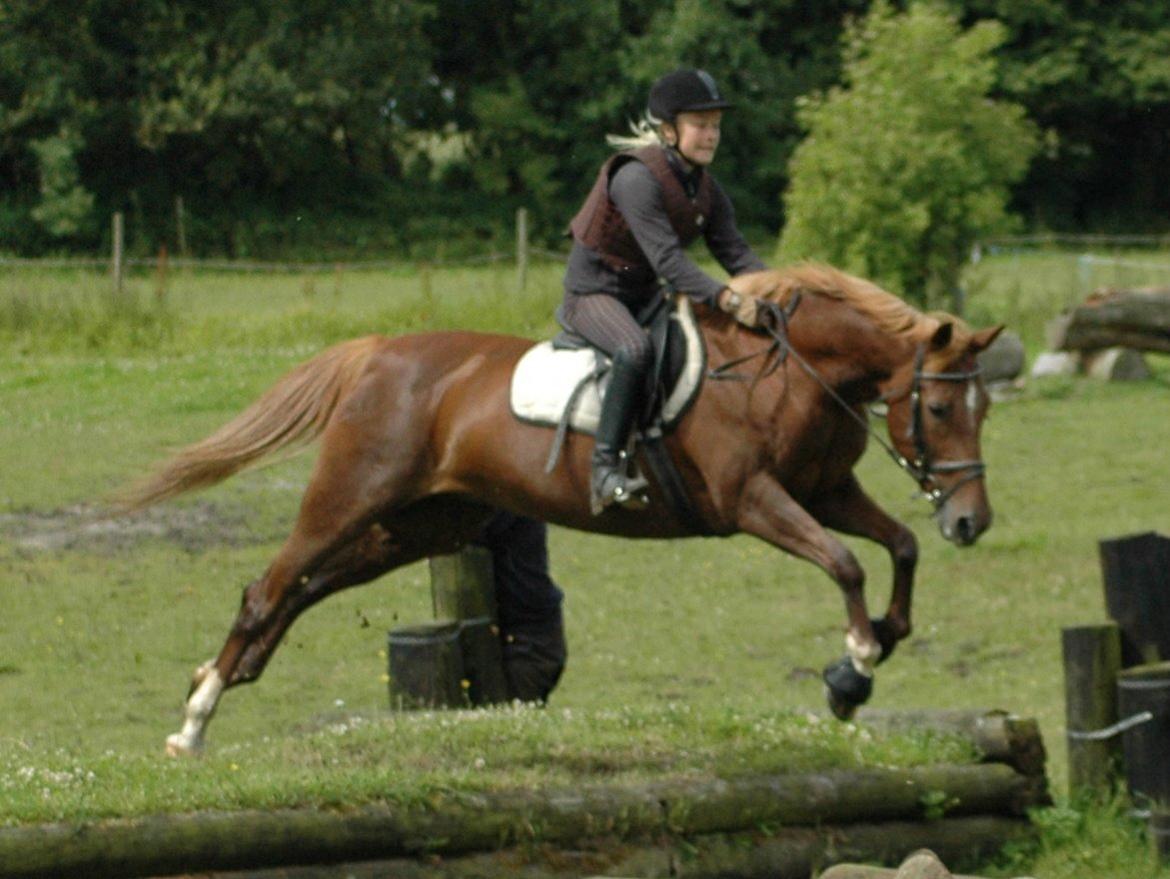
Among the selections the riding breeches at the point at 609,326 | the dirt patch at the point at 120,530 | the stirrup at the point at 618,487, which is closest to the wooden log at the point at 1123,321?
the riding breeches at the point at 609,326

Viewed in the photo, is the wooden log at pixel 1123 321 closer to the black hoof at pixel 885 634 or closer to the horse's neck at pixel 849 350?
the horse's neck at pixel 849 350

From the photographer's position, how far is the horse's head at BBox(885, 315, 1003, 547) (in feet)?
26.2

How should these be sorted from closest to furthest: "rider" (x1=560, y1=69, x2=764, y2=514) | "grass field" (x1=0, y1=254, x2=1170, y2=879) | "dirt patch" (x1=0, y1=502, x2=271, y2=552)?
"grass field" (x1=0, y1=254, x2=1170, y2=879), "rider" (x1=560, y1=69, x2=764, y2=514), "dirt patch" (x1=0, y1=502, x2=271, y2=552)

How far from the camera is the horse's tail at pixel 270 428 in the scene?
906cm

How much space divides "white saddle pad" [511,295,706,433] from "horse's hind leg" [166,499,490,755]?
63 cm

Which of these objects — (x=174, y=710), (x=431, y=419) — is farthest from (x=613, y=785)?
(x=174, y=710)

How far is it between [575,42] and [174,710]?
36.6 m

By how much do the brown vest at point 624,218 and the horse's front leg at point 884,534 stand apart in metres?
1.16

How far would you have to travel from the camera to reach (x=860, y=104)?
2222cm

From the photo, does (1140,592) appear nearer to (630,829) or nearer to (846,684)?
(846,684)

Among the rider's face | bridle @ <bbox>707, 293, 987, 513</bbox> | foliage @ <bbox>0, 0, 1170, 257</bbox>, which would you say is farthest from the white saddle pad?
foliage @ <bbox>0, 0, 1170, 257</bbox>

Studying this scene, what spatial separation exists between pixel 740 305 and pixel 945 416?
0.89 meters

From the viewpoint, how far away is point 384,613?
40.3 ft

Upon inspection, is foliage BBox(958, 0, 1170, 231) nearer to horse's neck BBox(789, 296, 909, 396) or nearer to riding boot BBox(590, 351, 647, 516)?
horse's neck BBox(789, 296, 909, 396)
